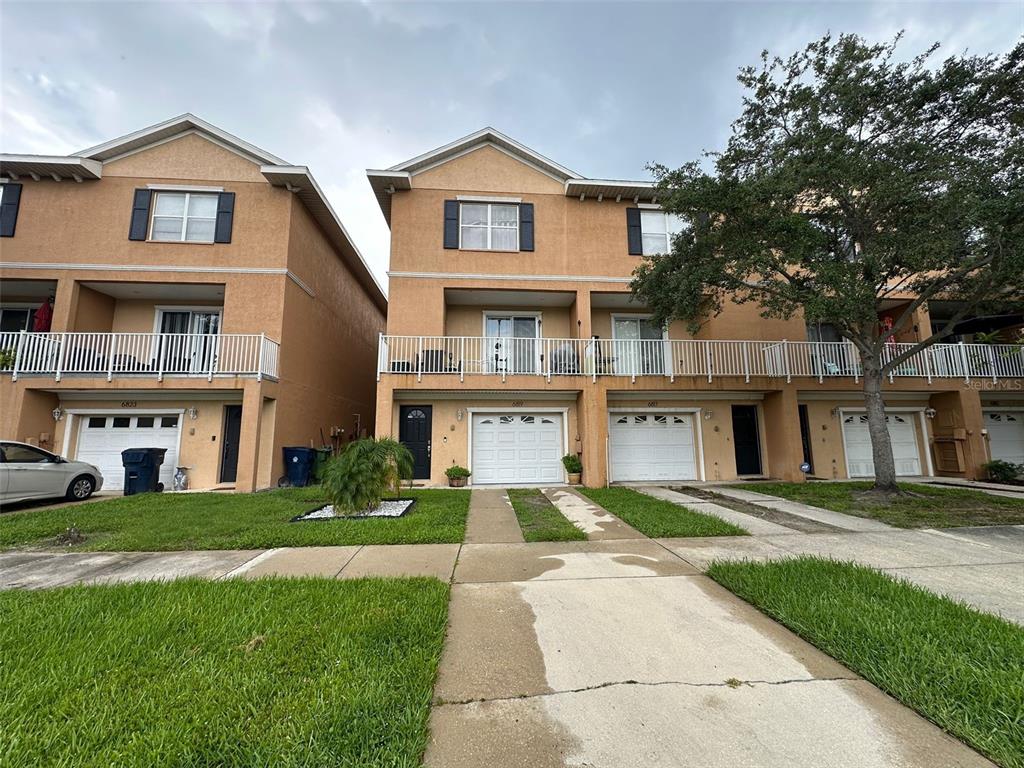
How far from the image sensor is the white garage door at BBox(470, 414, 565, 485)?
11.7 metres

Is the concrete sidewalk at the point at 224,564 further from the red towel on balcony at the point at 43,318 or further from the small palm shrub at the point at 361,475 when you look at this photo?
the red towel on balcony at the point at 43,318

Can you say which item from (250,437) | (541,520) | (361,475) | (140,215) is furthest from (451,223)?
(541,520)

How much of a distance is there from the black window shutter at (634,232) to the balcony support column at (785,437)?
5.70 metres

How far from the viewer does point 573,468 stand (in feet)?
36.6

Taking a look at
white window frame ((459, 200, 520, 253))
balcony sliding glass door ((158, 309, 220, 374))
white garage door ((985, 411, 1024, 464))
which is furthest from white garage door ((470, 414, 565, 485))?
white garage door ((985, 411, 1024, 464))

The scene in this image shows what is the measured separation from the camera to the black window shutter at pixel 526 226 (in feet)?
40.6

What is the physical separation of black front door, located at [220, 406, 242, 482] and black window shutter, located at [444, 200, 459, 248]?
7.24 meters

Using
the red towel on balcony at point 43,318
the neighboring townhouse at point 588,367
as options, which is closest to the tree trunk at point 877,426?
the neighboring townhouse at point 588,367

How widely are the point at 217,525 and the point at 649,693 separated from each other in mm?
6565

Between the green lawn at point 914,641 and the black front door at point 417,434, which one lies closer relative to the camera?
the green lawn at point 914,641

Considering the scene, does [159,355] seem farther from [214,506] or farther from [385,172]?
[385,172]

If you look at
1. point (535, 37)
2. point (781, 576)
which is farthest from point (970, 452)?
point (535, 37)

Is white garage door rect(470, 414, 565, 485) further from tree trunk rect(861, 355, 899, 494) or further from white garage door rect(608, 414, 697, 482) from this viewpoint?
tree trunk rect(861, 355, 899, 494)

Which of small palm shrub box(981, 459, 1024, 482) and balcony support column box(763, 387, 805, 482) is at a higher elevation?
balcony support column box(763, 387, 805, 482)
